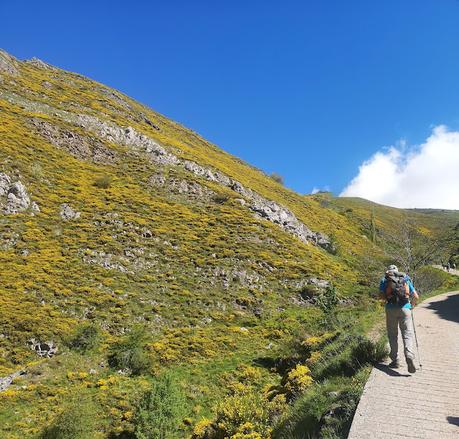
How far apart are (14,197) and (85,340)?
17460 mm

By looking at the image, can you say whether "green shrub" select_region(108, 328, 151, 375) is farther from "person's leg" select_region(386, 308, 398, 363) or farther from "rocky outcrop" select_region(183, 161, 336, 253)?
"rocky outcrop" select_region(183, 161, 336, 253)

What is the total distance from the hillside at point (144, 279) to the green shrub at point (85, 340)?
64mm

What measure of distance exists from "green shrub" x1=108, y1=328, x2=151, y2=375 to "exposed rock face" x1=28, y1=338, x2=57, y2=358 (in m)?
3.30

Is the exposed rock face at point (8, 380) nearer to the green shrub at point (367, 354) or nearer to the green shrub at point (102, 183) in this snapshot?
the green shrub at point (367, 354)

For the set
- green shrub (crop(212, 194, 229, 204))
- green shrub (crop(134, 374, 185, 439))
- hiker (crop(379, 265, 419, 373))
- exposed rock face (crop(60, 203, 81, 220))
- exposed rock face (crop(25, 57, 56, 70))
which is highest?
exposed rock face (crop(25, 57, 56, 70))

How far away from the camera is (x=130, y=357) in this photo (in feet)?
72.1

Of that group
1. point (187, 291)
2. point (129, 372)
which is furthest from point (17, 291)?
point (187, 291)

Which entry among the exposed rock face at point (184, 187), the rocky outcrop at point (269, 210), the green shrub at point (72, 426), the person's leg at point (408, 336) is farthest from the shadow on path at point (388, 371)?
the exposed rock face at point (184, 187)

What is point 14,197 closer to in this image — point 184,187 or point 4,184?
point 4,184

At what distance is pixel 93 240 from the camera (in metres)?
33.0

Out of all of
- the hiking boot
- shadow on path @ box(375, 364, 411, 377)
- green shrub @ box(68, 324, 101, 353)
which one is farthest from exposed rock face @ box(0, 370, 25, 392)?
the hiking boot

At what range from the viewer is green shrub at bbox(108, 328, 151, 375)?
71.3 feet

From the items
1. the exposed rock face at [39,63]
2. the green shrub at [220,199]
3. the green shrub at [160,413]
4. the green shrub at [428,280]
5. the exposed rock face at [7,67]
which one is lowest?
the green shrub at [160,413]

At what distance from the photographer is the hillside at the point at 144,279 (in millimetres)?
18672
